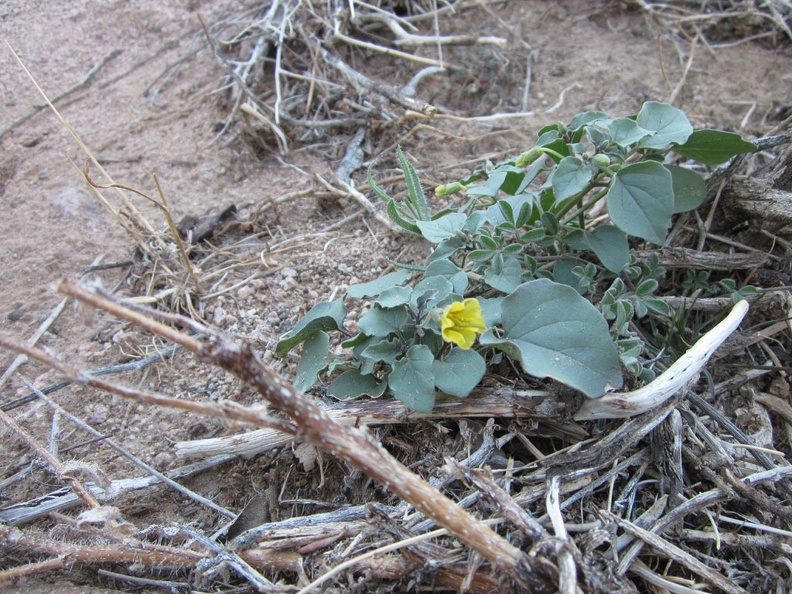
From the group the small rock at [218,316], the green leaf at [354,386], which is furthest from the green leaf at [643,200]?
the small rock at [218,316]

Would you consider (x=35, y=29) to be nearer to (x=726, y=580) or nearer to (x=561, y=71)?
(x=561, y=71)

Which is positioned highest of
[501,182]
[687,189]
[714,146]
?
[501,182]

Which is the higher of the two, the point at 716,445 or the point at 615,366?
the point at 615,366

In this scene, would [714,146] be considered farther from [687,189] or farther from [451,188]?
[451,188]

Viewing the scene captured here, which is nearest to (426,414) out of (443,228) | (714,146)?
(443,228)

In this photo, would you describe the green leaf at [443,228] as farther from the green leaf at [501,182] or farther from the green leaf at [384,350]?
the green leaf at [384,350]

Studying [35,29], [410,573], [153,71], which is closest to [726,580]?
[410,573]
